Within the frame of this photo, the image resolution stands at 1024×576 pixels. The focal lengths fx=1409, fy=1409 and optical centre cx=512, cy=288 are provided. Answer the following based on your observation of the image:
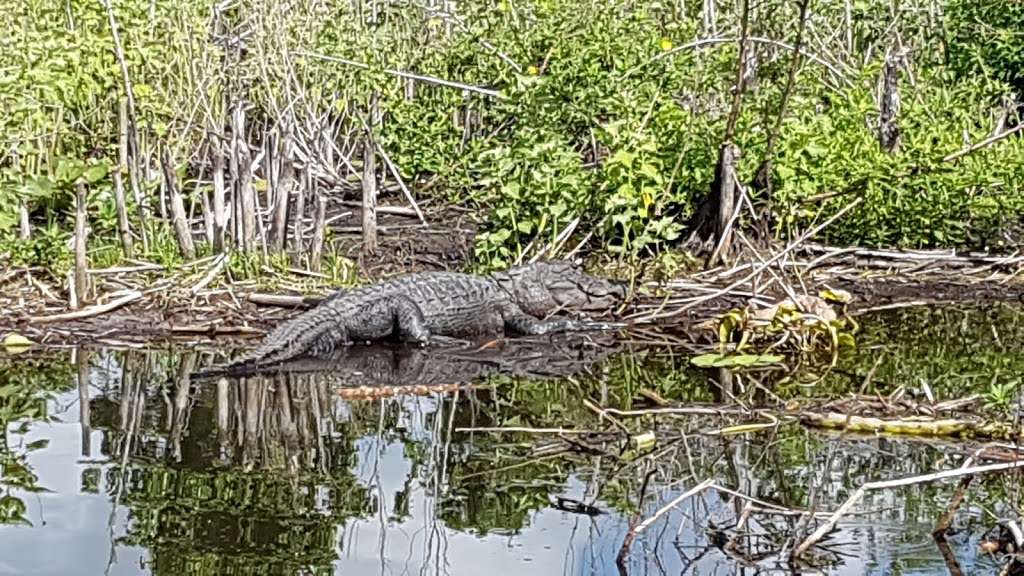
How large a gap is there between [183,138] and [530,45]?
105 inches

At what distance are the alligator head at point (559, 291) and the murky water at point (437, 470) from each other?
1014 millimetres

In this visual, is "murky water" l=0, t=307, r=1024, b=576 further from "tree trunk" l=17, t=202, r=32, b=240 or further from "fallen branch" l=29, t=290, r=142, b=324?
"tree trunk" l=17, t=202, r=32, b=240

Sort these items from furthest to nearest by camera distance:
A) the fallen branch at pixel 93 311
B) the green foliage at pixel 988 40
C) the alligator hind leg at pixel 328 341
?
the green foliage at pixel 988 40 < the fallen branch at pixel 93 311 < the alligator hind leg at pixel 328 341

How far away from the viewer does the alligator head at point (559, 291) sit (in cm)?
789

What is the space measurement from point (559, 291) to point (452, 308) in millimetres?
693

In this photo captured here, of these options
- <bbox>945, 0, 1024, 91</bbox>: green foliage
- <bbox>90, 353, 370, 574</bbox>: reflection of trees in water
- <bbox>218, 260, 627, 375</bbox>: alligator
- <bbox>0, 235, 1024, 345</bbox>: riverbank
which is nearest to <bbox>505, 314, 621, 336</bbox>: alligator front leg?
<bbox>218, 260, 627, 375</bbox>: alligator

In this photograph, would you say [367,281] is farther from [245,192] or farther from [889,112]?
[889,112]

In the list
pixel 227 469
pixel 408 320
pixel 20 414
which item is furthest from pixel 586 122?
pixel 227 469

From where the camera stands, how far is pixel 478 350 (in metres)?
7.33

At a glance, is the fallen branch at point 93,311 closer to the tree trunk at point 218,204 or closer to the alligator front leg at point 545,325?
the tree trunk at point 218,204

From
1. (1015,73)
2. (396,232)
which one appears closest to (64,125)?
(396,232)

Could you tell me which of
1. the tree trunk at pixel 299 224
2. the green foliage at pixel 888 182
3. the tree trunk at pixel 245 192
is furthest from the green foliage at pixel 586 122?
the tree trunk at pixel 299 224

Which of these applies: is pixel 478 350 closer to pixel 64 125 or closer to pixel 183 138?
pixel 183 138

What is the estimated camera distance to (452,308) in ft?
25.0
